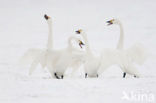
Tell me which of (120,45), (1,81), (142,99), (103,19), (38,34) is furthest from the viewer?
(103,19)

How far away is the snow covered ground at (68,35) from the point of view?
7.98m

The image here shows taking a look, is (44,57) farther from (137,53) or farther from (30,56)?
(137,53)

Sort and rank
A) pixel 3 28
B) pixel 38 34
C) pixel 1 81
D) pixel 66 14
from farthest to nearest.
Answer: pixel 66 14 < pixel 3 28 < pixel 38 34 < pixel 1 81

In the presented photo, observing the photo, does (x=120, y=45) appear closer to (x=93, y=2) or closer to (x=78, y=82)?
(x=78, y=82)

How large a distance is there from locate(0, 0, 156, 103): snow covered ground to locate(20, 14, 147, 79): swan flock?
0.38 m

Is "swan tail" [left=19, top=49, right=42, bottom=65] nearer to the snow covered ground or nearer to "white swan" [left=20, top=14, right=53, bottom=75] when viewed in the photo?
"white swan" [left=20, top=14, right=53, bottom=75]

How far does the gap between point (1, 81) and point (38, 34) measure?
1499 cm

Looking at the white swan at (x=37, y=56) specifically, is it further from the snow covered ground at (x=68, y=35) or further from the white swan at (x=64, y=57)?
the snow covered ground at (x=68, y=35)

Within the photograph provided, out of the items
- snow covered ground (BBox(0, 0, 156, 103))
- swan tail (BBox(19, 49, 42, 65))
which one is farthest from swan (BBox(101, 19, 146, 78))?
swan tail (BBox(19, 49, 42, 65))

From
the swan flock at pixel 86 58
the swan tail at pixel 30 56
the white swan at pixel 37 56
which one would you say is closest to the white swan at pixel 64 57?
the swan flock at pixel 86 58

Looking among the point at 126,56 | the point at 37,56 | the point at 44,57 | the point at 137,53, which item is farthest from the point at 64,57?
the point at 137,53

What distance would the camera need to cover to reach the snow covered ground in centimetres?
798

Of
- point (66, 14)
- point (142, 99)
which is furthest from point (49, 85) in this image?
point (66, 14)

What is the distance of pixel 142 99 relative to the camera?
757 cm
